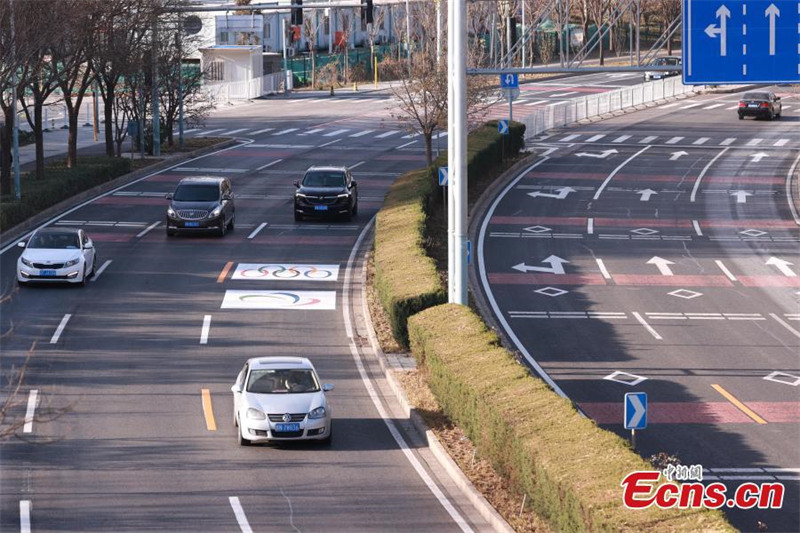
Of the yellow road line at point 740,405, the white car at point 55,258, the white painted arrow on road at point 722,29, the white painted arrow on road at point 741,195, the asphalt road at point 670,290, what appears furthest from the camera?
the white painted arrow on road at point 741,195

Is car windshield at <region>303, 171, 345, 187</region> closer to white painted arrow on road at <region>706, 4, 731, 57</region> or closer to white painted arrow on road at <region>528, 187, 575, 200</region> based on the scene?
white painted arrow on road at <region>528, 187, 575, 200</region>

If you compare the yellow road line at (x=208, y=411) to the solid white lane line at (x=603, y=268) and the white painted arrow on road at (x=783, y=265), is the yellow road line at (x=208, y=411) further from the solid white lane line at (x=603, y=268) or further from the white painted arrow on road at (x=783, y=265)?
the white painted arrow on road at (x=783, y=265)

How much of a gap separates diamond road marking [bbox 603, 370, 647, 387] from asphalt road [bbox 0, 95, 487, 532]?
4725 millimetres

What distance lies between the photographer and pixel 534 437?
→ 1672 centimetres

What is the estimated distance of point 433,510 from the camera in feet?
57.8

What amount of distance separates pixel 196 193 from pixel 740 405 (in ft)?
69.2

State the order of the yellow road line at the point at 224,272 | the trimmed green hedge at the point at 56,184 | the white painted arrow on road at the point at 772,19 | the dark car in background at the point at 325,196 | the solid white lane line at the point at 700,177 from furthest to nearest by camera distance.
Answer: the solid white lane line at the point at 700,177
the dark car in background at the point at 325,196
the trimmed green hedge at the point at 56,184
the yellow road line at the point at 224,272
the white painted arrow on road at the point at 772,19

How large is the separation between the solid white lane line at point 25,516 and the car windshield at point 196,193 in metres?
22.0

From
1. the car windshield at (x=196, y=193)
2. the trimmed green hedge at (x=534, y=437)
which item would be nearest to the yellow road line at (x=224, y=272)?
the car windshield at (x=196, y=193)

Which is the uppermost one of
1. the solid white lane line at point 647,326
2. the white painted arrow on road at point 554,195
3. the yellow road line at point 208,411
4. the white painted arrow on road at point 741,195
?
the white painted arrow on road at point 554,195

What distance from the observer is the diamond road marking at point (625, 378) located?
80.4 ft

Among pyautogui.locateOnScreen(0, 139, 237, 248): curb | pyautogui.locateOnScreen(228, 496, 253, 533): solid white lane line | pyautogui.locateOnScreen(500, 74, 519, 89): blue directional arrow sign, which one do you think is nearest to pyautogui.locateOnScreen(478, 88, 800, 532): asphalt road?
pyautogui.locateOnScreen(500, 74, 519, 89): blue directional arrow sign

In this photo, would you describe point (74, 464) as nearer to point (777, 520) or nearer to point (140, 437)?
point (140, 437)

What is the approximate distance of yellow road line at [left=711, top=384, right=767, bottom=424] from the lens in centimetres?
2212
